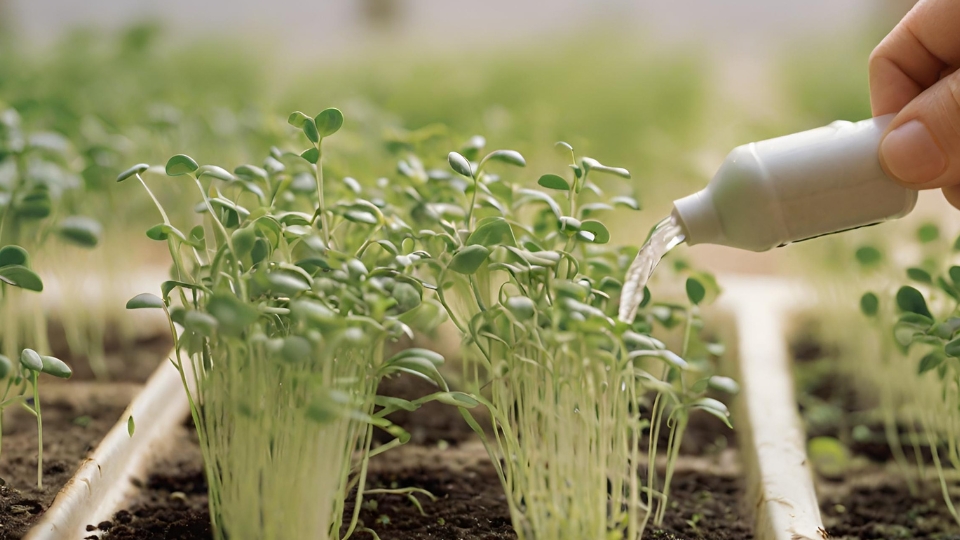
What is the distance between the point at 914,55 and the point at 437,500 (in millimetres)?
831

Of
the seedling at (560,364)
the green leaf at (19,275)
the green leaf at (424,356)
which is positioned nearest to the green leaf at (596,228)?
the seedling at (560,364)

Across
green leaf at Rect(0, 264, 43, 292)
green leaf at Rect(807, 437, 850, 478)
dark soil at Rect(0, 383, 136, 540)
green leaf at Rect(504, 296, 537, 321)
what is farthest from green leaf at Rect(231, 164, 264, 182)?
green leaf at Rect(807, 437, 850, 478)

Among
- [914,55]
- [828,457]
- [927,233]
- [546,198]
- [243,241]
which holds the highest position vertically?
[914,55]

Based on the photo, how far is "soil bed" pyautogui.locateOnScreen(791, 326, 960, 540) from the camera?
115 centimetres

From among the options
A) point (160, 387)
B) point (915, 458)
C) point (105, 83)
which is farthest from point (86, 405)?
point (915, 458)

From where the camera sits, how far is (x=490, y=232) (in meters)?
0.87

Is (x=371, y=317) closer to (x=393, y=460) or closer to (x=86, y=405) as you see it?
(x=393, y=460)

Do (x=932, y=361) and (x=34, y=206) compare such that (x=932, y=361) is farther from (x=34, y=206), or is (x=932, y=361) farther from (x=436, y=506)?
(x=34, y=206)

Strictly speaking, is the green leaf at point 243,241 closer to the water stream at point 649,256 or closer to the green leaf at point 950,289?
the water stream at point 649,256

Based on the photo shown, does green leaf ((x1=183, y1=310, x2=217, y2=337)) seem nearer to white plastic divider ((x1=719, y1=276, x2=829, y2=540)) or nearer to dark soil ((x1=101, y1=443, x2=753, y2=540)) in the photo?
dark soil ((x1=101, y1=443, x2=753, y2=540))

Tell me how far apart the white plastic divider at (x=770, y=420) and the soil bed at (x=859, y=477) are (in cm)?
9

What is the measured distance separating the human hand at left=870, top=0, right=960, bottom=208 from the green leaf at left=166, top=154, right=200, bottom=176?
681 millimetres

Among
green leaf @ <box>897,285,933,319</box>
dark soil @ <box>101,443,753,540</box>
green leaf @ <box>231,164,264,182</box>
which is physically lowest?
dark soil @ <box>101,443,753,540</box>

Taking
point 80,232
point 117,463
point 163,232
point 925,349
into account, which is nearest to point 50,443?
point 117,463
